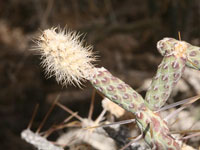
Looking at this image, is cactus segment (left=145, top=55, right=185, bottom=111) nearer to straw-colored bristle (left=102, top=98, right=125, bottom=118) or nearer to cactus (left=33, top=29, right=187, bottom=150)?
cactus (left=33, top=29, right=187, bottom=150)

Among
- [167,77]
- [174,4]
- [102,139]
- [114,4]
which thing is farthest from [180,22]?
[167,77]

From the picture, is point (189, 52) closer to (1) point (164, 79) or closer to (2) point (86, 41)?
(1) point (164, 79)

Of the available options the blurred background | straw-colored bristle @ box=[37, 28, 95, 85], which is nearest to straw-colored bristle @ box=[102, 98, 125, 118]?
straw-colored bristle @ box=[37, 28, 95, 85]

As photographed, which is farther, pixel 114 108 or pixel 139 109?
pixel 114 108

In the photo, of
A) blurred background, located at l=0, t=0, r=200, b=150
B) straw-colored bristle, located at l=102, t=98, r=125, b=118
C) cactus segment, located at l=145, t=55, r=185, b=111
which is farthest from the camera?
blurred background, located at l=0, t=0, r=200, b=150

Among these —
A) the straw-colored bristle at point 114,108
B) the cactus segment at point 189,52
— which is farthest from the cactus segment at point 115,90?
the straw-colored bristle at point 114,108

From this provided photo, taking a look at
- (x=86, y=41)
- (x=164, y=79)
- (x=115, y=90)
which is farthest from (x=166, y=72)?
(x=86, y=41)

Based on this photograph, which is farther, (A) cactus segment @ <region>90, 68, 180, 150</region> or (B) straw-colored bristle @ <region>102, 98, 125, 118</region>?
(B) straw-colored bristle @ <region>102, 98, 125, 118</region>
